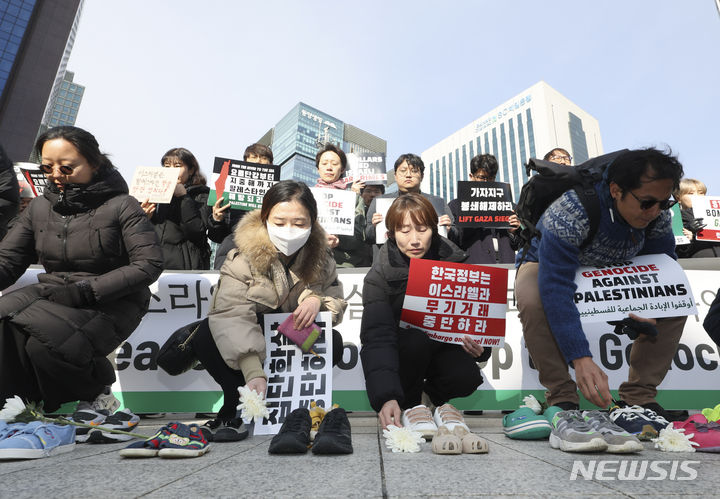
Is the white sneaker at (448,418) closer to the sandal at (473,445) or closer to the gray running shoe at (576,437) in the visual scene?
the sandal at (473,445)

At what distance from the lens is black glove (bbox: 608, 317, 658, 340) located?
2338 mm

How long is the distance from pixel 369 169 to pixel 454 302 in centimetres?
342

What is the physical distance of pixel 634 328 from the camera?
239 centimetres

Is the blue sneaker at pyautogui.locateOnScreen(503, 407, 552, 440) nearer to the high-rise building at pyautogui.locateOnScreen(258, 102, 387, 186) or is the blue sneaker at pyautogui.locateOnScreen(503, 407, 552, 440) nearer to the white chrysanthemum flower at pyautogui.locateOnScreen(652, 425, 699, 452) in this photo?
the white chrysanthemum flower at pyautogui.locateOnScreen(652, 425, 699, 452)

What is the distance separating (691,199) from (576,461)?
5200 millimetres

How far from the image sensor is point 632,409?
2.21 m

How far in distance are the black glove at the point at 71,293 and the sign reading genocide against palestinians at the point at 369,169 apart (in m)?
3.74

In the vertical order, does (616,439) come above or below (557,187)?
below

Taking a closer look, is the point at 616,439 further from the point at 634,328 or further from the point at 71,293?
the point at 71,293

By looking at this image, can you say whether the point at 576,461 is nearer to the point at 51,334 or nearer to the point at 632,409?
the point at 632,409

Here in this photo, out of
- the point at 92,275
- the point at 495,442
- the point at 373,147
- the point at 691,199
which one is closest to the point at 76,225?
the point at 92,275

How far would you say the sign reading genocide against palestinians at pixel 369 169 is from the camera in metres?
5.62

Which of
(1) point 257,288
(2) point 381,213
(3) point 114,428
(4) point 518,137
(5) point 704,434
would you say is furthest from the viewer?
(4) point 518,137

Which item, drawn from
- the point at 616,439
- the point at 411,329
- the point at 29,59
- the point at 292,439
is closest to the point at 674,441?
the point at 616,439
